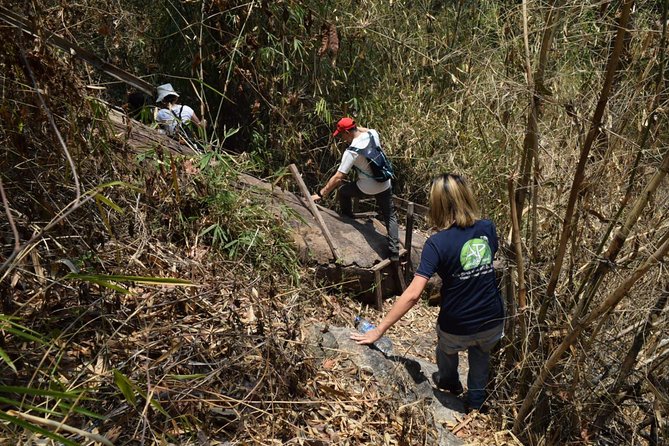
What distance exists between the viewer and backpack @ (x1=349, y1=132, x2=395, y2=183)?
609cm

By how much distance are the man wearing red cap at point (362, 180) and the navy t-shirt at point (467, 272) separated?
2.47 metres

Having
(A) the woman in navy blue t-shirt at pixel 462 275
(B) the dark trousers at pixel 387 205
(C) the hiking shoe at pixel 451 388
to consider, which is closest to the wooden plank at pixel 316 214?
(B) the dark trousers at pixel 387 205

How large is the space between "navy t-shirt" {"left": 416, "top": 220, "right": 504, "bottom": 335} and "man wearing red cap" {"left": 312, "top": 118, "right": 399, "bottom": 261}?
247 cm

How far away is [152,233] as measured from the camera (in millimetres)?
3578

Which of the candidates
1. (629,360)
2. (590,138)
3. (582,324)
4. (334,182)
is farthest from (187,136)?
(629,360)

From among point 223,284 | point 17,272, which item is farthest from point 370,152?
point 17,272

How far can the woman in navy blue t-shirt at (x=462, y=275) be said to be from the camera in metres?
3.62

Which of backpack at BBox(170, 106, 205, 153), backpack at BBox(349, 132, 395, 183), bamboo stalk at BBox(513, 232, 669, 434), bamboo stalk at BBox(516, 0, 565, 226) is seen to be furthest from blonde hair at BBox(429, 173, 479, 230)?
backpack at BBox(349, 132, 395, 183)

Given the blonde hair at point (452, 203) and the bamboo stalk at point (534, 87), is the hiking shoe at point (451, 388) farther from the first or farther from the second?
the bamboo stalk at point (534, 87)

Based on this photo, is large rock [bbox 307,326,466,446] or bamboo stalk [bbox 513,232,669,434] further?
large rock [bbox 307,326,466,446]

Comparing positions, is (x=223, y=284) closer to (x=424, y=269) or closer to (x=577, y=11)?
(x=424, y=269)

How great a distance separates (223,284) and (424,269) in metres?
1.16

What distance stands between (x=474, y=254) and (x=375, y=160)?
263 cm

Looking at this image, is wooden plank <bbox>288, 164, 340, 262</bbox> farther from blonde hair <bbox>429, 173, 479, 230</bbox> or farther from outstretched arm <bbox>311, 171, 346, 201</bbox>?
blonde hair <bbox>429, 173, 479, 230</bbox>
